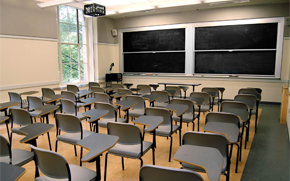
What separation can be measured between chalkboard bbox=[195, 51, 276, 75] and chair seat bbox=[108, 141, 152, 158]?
6.14 metres

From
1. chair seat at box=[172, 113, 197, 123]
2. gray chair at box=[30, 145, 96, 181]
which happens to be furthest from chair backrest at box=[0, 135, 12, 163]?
chair seat at box=[172, 113, 197, 123]

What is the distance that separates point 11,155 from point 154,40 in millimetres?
7663

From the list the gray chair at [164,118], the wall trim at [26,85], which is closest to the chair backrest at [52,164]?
the gray chair at [164,118]

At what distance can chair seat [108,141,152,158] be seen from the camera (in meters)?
2.37

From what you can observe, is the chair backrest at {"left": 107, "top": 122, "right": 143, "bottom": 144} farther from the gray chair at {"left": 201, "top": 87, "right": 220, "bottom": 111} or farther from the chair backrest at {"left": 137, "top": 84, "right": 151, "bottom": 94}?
the chair backrest at {"left": 137, "top": 84, "right": 151, "bottom": 94}

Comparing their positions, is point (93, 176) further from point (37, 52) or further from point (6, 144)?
point (37, 52)

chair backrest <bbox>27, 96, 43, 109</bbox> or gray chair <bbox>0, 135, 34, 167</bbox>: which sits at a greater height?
chair backrest <bbox>27, 96, 43, 109</bbox>

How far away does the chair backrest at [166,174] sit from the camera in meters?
1.32

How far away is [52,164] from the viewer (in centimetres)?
171

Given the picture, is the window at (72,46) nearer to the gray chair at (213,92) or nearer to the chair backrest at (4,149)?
the gray chair at (213,92)

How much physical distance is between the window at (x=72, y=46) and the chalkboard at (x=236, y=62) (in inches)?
186

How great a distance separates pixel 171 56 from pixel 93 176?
24.1ft

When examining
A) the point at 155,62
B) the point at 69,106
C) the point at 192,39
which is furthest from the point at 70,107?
the point at 192,39

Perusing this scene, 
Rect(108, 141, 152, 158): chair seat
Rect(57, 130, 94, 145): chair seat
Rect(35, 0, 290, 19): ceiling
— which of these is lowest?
Rect(108, 141, 152, 158): chair seat
